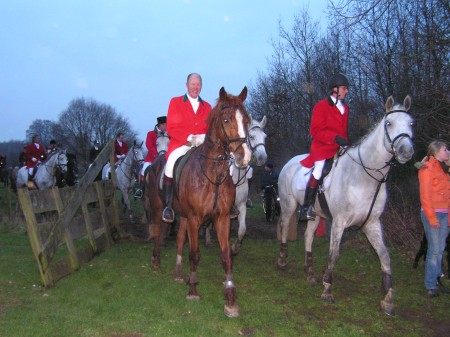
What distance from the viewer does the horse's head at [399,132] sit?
200 inches

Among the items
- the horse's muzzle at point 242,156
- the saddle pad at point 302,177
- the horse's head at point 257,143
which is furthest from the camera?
the horse's head at point 257,143

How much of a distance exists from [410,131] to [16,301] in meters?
5.65

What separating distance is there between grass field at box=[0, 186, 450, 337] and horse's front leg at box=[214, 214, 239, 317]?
15cm

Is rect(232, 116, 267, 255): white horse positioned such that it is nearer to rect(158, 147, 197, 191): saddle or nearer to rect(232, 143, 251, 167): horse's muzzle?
rect(158, 147, 197, 191): saddle

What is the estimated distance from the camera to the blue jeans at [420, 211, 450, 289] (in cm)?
616

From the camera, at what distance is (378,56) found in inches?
581

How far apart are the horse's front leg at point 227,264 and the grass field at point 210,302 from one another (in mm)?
146

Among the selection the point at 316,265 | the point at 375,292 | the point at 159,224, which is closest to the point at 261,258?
the point at 316,265

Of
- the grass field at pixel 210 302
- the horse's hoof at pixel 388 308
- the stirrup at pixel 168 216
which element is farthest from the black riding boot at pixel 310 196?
the stirrup at pixel 168 216

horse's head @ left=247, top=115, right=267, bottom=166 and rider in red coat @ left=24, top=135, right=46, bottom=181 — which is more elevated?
rider in red coat @ left=24, top=135, right=46, bottom=181

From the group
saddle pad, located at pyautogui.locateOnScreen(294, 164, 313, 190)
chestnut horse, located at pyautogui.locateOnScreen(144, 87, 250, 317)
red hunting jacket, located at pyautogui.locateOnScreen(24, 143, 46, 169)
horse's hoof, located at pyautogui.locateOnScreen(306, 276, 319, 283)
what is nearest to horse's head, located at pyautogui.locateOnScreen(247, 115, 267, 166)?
saddle pad, located at pyautogui.locateOnScreen(294, 164, 313, 190)

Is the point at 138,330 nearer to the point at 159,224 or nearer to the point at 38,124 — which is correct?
the point at 159,224

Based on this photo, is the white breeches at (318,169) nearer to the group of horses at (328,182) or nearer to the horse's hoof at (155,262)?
the group of horses at (328,182)

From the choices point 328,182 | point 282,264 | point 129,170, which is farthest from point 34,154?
point 328,182
